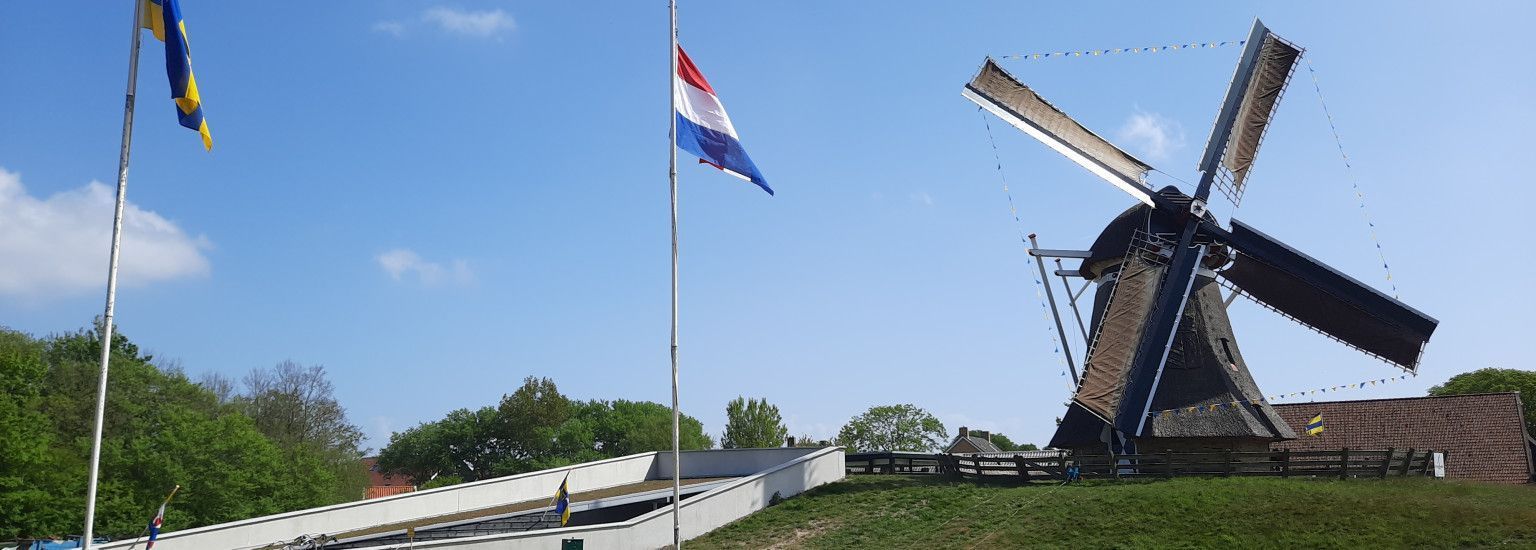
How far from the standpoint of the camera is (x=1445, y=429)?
37219 millimetres

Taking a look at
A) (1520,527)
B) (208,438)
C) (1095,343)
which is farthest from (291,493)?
(1520,527)

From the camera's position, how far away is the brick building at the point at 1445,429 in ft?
116

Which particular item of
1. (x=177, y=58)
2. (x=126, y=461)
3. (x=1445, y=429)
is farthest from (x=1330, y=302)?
(x=126, y=461)

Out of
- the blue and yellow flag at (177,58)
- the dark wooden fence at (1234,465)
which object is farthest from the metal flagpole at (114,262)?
the dark wooden fence at (1234,465)

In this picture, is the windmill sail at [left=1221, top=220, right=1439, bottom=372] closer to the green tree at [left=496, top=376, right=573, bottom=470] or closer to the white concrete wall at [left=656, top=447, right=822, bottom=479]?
the white concrete wall at [left=656, top=447, right=822, bottom=479]

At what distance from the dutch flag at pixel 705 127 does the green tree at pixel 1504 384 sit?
61.9 metres

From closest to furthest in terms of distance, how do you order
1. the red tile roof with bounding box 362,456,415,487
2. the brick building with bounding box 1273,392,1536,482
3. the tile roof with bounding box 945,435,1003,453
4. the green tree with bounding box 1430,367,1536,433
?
the brick building with bounding box 1273,392,1536,482 → the green tree with bounding box 1430,367,1536,433 → the red tile roof with bounding box 362,456,415,487 → the tile roof with bounding box 945,435,1003,453

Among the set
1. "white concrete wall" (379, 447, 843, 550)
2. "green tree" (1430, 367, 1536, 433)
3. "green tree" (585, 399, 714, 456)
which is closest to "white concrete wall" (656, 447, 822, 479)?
"white concrete wall" (379, 447, 843, 550)

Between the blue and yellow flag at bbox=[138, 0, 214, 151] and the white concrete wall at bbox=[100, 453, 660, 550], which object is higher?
the blue and yellow flag at bbox=[138, 0, 214, 151]

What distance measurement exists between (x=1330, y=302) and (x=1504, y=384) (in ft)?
159

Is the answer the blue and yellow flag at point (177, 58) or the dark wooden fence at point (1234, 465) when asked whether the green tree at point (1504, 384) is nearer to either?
the dark wooden fence at point (1234, 465)

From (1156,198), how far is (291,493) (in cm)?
3455

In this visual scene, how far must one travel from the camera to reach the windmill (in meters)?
30.0

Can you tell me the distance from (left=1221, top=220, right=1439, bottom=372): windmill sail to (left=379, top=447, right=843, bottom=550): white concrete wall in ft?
47.2
